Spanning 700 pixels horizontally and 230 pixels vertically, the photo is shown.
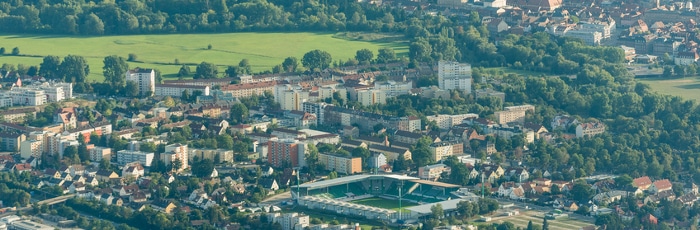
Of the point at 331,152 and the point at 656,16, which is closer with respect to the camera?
the point at 331,152

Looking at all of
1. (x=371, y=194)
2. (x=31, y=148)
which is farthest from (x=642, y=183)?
(x=31, y=148)

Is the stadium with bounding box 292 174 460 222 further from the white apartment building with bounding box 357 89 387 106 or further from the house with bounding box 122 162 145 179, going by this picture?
the white apartment building with bounding box 357 89 387 106

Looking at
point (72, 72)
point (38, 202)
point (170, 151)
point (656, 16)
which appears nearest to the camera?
point (38, 202)

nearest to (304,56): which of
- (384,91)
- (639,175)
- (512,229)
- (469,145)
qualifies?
(384,91)

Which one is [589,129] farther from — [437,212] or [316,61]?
[316,61]

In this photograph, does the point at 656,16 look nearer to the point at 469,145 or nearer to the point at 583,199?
the point at 469,145

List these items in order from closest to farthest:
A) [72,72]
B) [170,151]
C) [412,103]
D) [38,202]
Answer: [38,202] < [170,151] < [412,103] < [72,72]
